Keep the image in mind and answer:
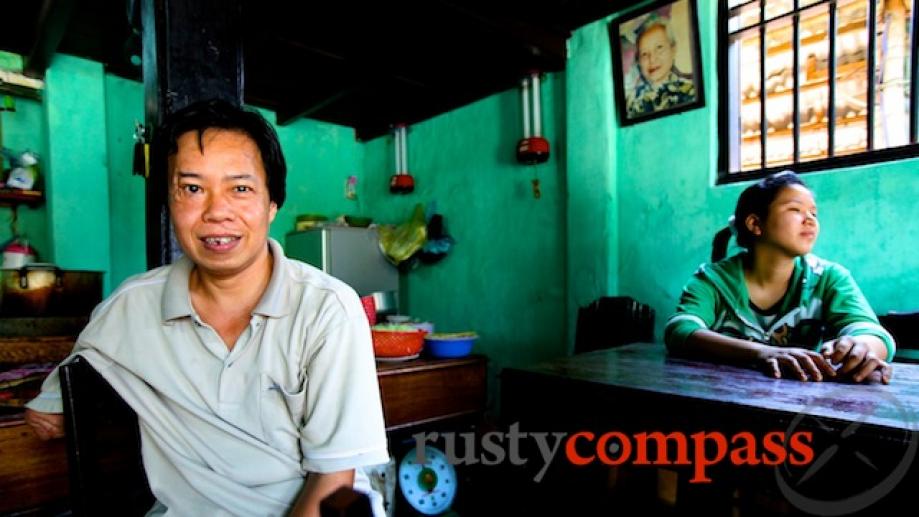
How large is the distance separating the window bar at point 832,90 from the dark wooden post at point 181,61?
2.96 meters

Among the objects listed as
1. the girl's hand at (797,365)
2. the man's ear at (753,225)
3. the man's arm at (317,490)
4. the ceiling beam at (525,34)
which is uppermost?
the ceiling beam at (525,34)

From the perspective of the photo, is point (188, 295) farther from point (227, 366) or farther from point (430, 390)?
point (430, 390)

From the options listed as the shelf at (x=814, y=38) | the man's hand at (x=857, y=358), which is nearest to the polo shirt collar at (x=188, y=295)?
the man's hand at (x=857, y=358)

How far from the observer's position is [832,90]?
2559 millimetres

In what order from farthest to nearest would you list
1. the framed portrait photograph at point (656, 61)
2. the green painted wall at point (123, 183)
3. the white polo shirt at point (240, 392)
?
the green painted wall at point (123, 183), the framed portrait photograph at point (656, 61), the white polo shirt at point (240, 392)

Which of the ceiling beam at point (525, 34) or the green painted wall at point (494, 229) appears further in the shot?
the green painted wall at point (494, 229)

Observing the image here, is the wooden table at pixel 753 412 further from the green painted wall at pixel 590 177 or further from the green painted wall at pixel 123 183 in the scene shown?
the green painted wall at pixel 123 183

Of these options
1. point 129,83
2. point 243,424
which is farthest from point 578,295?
point 129,83

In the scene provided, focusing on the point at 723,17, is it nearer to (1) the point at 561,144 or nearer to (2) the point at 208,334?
(1) the point at 561,144

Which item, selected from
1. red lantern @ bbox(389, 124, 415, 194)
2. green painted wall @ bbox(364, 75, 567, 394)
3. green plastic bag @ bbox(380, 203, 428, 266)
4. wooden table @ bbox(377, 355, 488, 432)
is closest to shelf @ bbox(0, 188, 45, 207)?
green plastic bag @ bbox(380, 203, 428, 266)

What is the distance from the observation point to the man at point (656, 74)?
303 centimetres

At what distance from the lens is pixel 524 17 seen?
3.42 m

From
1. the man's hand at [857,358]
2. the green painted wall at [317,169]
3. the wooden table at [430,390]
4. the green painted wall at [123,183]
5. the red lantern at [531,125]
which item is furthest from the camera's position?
the green painted wall at [317,169]

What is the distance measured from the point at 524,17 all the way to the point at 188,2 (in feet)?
7.41
